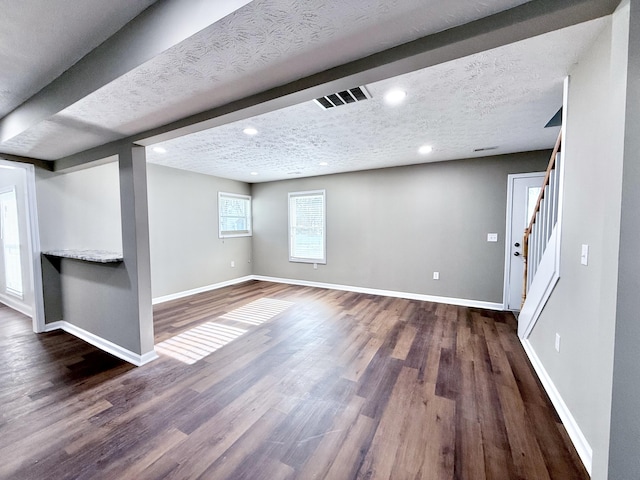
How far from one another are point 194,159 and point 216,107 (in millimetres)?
2455

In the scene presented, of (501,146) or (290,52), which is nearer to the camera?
(290,52)

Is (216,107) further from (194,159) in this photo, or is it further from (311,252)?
(311,252)

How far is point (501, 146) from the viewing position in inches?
136

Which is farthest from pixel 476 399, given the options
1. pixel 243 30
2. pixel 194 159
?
pixel 194 159

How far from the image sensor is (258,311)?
394cm

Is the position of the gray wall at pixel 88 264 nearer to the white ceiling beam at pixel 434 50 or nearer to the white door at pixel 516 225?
the white ceiling beam at pixel 434 50

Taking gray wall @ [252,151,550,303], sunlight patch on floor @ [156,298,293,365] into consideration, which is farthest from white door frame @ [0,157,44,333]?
gray wall @ [252,151,550,303]

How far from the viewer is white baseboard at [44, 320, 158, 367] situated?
2.48 metres

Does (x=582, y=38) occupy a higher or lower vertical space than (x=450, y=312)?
higher

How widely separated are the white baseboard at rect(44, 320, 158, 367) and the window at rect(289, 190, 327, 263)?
11.4 ft

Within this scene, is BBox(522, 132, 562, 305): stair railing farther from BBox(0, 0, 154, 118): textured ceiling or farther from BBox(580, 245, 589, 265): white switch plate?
BBox(0, 0, 154, 118): textured ceiling

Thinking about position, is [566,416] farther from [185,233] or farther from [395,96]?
[185,233]

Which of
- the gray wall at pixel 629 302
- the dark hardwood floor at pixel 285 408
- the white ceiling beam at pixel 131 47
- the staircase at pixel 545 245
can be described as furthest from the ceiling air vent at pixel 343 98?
the dark hardwood floor at pixel 285 408

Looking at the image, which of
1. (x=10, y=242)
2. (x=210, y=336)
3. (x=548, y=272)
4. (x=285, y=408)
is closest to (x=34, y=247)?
(x=10, y=242)
